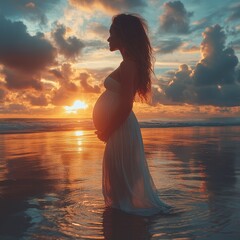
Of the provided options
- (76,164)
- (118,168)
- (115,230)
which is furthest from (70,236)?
(76,164)

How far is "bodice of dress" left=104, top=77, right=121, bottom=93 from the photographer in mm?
4430

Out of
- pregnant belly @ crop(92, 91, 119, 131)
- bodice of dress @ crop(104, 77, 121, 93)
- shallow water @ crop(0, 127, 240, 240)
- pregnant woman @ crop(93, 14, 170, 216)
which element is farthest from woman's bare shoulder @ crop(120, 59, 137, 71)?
shallow water @ crop(0, 127, 240, 240)

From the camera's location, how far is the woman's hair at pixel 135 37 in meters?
4.36

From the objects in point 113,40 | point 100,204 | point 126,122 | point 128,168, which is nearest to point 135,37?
point 113,40

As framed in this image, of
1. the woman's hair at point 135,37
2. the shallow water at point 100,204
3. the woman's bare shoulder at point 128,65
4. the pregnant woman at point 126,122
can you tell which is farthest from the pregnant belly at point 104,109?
the shallow water at point 100,204

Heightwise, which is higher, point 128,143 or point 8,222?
point 128,143

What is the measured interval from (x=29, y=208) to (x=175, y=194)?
222cm

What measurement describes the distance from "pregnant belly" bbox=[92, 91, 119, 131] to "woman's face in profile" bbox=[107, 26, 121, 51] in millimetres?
549

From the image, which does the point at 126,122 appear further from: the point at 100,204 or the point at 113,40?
the point at 100,204

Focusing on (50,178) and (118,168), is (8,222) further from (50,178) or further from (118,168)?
(50,178)

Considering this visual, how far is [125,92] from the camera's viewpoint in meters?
4.24

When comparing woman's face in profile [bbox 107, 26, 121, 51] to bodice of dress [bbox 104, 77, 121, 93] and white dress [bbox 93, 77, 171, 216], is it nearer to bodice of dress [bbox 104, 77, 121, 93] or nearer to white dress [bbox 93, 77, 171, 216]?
bodice of dress [bbox 104, 77, 121, 93]

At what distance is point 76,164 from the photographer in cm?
948

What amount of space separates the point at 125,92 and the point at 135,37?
0.68 meters
